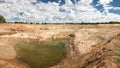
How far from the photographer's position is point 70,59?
33.6 metres

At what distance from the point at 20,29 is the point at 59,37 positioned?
13.2m

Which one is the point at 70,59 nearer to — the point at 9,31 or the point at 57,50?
the point at 57,50

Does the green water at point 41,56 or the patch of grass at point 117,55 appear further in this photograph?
the green water at point 41,56

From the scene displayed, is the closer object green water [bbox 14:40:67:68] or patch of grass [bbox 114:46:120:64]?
patch of grass [bbox 114:46:120:64]

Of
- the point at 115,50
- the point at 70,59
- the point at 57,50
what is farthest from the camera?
the point at 57,50

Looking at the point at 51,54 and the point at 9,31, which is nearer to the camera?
the point at 51,54

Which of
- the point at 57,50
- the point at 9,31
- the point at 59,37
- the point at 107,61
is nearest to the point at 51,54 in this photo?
the point at 57,50

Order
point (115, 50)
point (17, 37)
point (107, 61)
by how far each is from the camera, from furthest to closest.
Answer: point (17, 37), point (115, 50), point (107, 61)

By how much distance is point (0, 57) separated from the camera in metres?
34.8

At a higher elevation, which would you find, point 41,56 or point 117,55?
point 117,55

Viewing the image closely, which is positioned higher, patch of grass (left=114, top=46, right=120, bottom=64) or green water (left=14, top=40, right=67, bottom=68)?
patch of grass (left=114, top=46, right=120, bottom=64)

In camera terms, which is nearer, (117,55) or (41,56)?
(117,55)

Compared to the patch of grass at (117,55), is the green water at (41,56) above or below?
below

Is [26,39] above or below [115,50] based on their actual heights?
below
